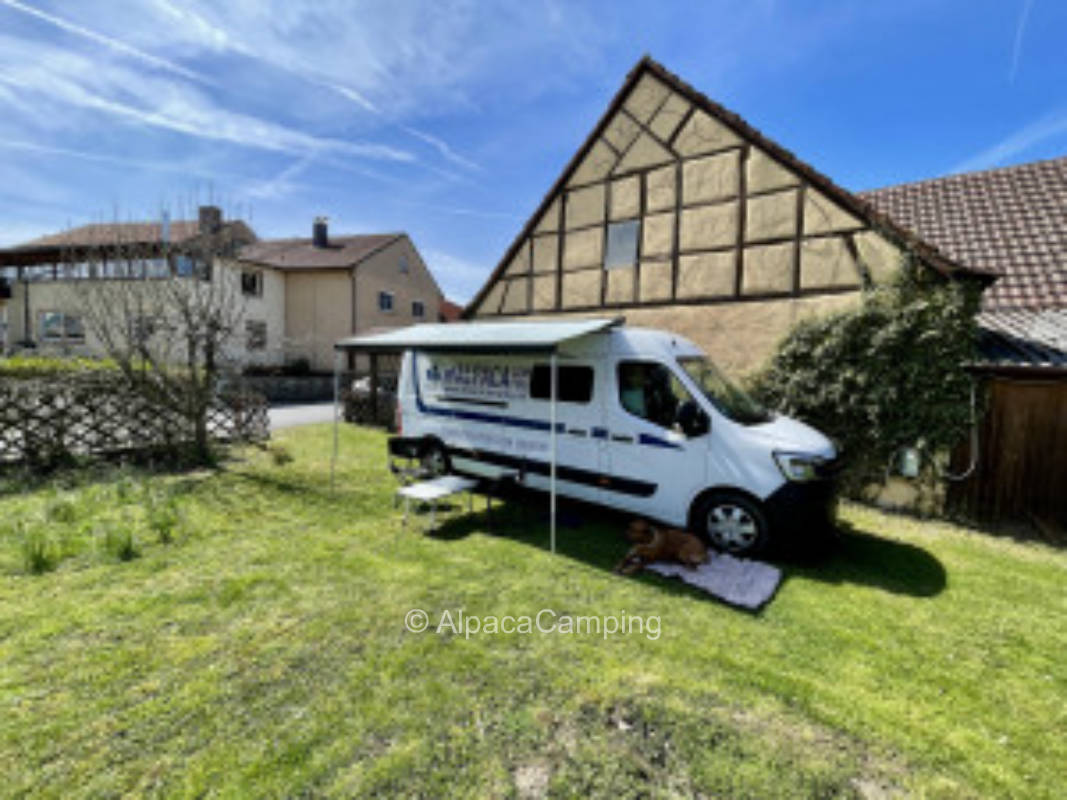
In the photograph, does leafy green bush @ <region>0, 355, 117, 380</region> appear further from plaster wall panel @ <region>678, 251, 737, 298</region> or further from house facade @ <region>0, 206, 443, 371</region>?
plaster wall panel @ <region>678, 251, 737, 298</region>

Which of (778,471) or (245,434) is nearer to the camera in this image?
(778,471)

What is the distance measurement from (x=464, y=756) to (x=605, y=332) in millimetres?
4761

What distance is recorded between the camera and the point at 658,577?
4.93m

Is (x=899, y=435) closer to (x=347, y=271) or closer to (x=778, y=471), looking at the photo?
(x=778, y=471)

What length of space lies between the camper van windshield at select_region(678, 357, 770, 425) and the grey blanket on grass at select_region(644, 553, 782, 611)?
5.18 feet

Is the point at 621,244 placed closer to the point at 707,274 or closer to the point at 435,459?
the point at 707,274

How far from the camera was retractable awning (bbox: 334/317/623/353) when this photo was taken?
5.54 meters

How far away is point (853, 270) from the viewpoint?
26.3ft

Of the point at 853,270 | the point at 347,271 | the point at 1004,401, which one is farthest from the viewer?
the point at 347,271

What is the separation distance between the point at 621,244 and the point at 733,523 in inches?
289

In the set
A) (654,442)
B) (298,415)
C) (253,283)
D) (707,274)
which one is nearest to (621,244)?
(707,274)

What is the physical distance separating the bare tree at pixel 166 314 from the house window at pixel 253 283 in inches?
678

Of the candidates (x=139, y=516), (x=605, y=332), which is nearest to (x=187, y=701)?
(x=139, y=516)

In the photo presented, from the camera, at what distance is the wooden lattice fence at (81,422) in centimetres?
792
